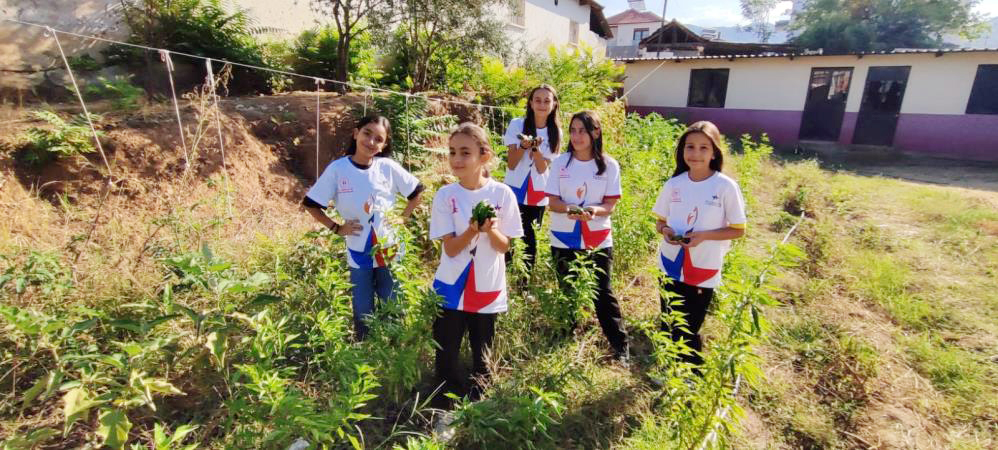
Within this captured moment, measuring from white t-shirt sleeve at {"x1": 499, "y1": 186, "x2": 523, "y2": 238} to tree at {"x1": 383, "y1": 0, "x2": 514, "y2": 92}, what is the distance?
6034mm

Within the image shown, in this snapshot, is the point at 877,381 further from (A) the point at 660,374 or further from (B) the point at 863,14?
(B) the point at 863,14

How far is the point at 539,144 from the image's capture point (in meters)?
3.39

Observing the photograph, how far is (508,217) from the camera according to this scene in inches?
91.1

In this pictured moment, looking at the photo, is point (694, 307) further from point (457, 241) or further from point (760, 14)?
point (760, 14)

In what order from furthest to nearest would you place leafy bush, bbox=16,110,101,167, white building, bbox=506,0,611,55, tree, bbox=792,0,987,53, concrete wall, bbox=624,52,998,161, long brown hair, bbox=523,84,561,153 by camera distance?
tree, bbox=792,0,987,53 < white building, bbox=506,0,611,55 < concrete wall, bbox=624,52,998,161 < leafy bush, bbox=16,110,101,167 < long brown hair, bbox=523,84,561,153

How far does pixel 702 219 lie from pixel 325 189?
2.04 metres

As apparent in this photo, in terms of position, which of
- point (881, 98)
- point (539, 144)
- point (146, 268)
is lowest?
point (146, 268)

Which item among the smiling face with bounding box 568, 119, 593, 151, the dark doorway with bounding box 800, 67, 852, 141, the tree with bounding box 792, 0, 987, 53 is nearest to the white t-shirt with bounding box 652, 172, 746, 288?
the smiling face with bounding box 568, 119, 593, 151

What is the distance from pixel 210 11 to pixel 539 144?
248 inches

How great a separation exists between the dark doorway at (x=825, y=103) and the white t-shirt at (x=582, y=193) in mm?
14485

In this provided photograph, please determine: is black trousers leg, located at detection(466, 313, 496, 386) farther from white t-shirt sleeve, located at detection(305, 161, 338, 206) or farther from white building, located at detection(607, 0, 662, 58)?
white building, located at detection(607, 0, 662, 58)

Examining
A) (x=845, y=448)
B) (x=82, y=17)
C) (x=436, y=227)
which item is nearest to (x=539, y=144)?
(x=436, y=227)

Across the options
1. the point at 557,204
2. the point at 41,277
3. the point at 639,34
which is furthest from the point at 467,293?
the point at 639,34

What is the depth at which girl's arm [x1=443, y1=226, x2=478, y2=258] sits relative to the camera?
83.9 inches
